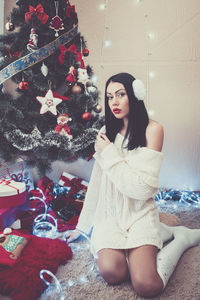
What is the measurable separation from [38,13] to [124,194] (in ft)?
3.98

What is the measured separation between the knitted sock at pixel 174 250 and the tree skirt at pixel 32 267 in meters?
0.48

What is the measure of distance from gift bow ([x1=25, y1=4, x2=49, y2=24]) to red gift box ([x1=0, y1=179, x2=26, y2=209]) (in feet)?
3.39

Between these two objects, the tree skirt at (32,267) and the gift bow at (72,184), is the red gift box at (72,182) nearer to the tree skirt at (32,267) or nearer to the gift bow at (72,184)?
the gift bow at (72,184)

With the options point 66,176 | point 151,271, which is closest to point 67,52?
point 66,176

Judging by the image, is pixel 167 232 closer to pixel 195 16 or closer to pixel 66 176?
pixel 66 176

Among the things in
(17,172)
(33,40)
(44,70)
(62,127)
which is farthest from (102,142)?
(17,172)

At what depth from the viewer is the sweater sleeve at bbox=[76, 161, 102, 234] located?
131 cm

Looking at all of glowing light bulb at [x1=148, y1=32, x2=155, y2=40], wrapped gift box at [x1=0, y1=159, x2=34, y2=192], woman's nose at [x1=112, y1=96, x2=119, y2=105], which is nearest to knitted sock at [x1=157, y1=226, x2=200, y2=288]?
woman's nose at [x1=112, y1=96, x2=119, y2=105]

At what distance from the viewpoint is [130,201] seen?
1166 millimetres

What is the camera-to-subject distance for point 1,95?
1592 mm

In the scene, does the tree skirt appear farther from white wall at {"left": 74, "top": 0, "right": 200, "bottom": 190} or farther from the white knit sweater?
white wall at {"left": 74, "top": 0, "right": 200, "bottom": 190}

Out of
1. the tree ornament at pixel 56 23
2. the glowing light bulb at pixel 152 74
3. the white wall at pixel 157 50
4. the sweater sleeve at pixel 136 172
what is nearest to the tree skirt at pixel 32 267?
the sweater sleeve at pixel 136 172

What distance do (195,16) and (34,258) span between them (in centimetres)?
217

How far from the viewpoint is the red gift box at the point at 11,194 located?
136 cm
